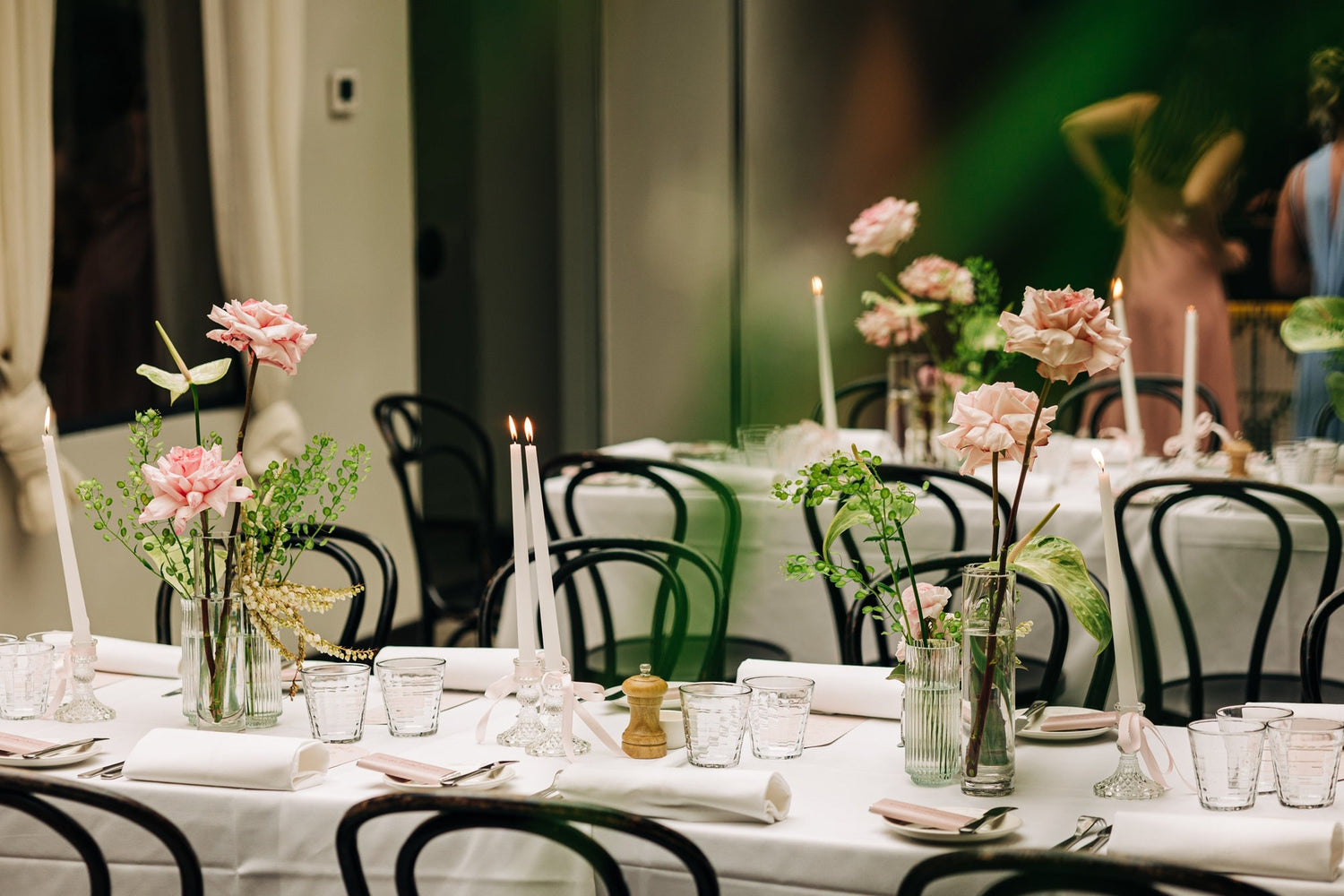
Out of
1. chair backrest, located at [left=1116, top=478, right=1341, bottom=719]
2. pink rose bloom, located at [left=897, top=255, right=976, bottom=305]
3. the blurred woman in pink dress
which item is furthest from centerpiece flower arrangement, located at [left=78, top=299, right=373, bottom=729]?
pink rose bloom, located at [left=897, top=255, right=976, bottom=305]

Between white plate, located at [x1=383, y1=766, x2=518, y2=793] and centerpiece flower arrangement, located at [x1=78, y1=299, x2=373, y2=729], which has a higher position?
centerpiece flower arrangement, located at [x1=78, y1=299, x2=373, y2=729]

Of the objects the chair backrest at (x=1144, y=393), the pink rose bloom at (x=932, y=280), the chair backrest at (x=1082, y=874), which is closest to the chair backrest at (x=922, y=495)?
the pink rose bloom at (x=932, y=280)

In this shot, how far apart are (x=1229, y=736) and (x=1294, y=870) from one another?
131 mm

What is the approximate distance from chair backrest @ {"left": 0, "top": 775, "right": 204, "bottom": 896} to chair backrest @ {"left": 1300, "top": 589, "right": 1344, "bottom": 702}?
1168 mm

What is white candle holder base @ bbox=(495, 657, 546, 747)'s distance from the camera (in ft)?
4.23

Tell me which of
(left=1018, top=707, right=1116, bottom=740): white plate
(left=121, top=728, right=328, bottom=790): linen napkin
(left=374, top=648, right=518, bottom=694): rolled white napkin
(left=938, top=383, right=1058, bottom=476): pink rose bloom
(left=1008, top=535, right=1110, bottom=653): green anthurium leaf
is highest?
(left=938, top=383, right=1058, bottom=476): pink rose bloom

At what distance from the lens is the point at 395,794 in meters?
0.94

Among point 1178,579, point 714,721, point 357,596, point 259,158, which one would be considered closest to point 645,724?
point 714,721

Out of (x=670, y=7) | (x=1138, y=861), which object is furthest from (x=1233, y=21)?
(x=1138, y=861)

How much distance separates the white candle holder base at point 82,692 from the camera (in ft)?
4.84

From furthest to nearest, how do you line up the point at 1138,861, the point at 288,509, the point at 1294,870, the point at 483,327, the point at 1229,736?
the point at 483,327
the point at 288,509
the point at 1229,736
the point at 1294,870
the point at 1138,861

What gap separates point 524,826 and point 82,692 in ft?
2.61

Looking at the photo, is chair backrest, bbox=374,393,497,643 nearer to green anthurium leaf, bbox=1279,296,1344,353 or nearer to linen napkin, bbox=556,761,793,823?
linen napkin, bbox=556,761,793,823

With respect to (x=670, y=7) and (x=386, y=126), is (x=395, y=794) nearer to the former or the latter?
(x=670, y=7)
